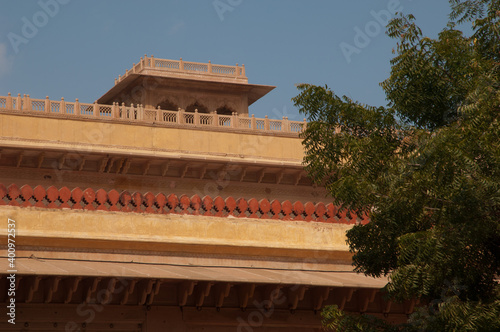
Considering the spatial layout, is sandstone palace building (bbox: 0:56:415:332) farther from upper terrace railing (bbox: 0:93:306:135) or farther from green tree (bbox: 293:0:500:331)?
green tree (bbox: 293:0:500:331)

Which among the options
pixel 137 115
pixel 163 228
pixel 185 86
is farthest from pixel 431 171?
pixel 185 86

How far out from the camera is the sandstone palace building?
1271 centimetres

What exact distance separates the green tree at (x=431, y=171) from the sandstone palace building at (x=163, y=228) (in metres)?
2.96

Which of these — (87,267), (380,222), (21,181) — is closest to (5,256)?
(87,267)

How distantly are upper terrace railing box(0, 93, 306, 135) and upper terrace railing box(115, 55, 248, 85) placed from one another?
669 centimetres

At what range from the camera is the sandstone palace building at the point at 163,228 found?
500 inches

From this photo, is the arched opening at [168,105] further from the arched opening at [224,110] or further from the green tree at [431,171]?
the green tree at [431,171]

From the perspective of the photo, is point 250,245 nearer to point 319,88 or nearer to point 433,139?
point 319,88

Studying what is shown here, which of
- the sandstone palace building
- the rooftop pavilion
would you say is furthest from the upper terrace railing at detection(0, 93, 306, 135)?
the rooftop pavilion

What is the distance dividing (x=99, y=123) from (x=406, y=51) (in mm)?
9336

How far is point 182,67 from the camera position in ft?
91.3

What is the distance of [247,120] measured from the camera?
2011 cm

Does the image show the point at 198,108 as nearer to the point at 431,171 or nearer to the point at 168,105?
the point at 168,105

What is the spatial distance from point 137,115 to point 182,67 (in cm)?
865
